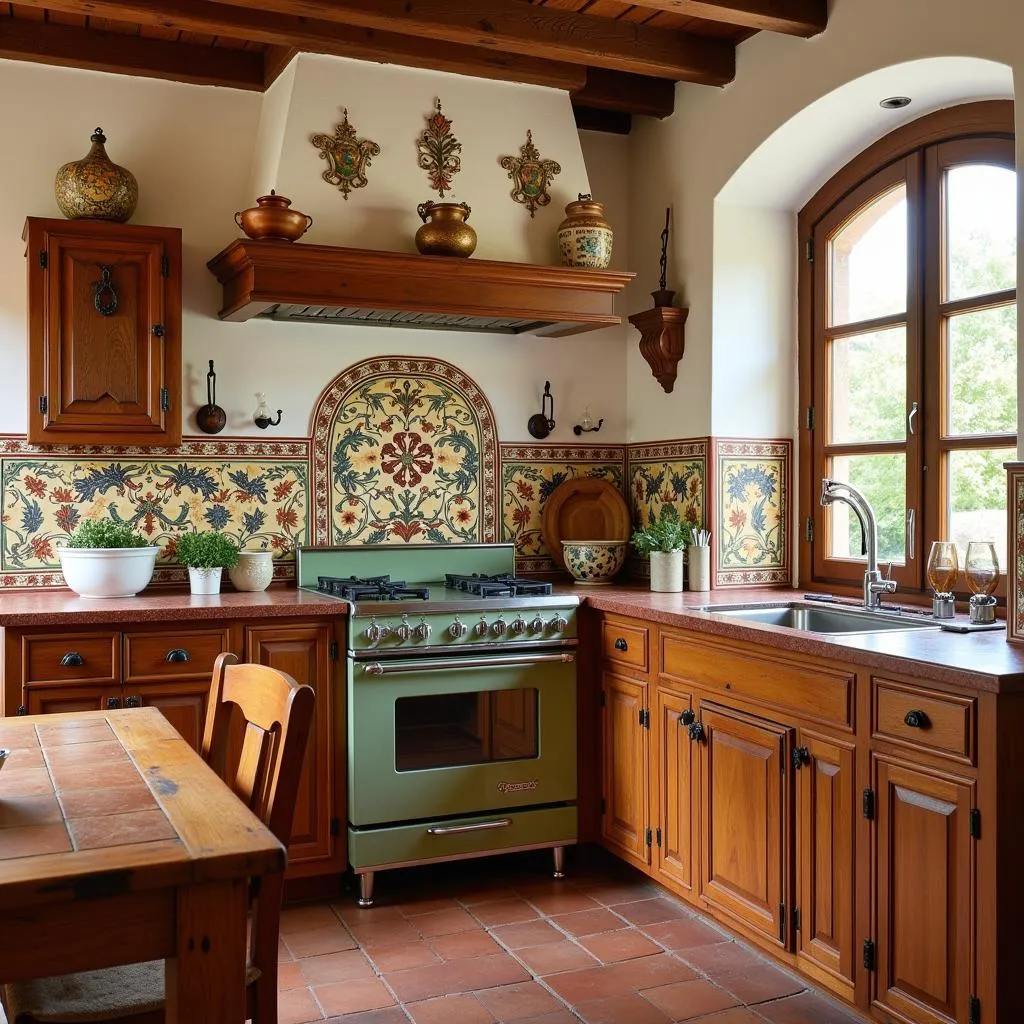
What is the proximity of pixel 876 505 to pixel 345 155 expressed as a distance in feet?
6.91

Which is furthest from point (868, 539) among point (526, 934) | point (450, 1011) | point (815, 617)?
point (450, 1011)

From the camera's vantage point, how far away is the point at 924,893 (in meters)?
2.37

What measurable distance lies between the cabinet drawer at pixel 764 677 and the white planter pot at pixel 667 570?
1.82ft

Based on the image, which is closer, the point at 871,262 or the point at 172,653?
the point at 172,653

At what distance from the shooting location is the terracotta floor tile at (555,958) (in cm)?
298

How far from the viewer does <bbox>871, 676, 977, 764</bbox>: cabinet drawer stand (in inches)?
88.5

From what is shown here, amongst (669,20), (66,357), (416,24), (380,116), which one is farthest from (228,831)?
(669,20)

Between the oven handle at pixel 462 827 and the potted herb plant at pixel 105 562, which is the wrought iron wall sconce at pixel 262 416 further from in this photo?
the oven handle at pixel 462 827

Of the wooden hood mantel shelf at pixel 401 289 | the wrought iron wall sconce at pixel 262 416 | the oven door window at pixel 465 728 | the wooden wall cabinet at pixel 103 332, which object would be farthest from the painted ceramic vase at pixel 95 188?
the oven door window at pixel 465 728

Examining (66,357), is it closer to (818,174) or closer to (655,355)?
(655,355)

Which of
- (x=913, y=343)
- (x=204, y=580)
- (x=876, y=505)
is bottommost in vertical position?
(x=204, y=580)

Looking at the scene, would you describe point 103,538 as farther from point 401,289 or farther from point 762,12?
point 762,12

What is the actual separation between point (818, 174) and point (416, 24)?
149 cm

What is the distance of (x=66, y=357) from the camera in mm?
3457
